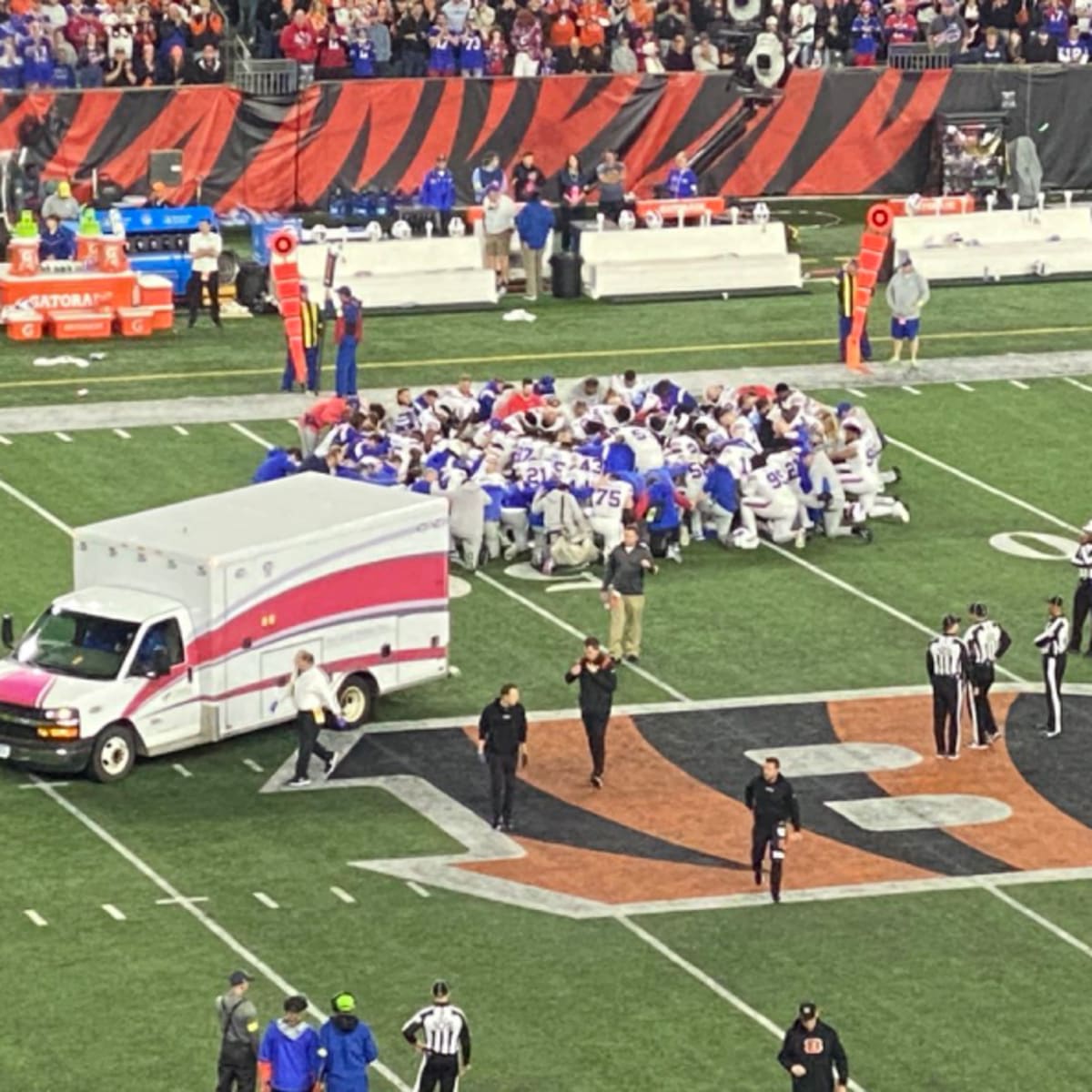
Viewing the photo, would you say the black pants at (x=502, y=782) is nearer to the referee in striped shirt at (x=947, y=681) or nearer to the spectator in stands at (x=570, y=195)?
the referee in striped shirt at (x=947, y=681)

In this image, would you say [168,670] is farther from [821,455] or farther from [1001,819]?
[821,455]

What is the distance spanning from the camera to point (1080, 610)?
32812mm

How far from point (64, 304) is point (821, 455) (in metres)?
14.2

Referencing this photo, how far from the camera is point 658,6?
61.2 m

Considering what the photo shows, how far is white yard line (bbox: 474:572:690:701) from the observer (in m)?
31.7

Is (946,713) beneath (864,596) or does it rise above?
above

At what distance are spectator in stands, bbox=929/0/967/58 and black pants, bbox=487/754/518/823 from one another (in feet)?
115

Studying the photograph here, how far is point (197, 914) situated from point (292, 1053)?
15.5 feet

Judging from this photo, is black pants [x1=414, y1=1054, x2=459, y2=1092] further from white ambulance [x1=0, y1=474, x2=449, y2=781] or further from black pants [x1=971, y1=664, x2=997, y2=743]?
black pants [x1=971, y1=664, x2=997, y2=743]

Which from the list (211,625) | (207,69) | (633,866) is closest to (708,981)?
(633,866)

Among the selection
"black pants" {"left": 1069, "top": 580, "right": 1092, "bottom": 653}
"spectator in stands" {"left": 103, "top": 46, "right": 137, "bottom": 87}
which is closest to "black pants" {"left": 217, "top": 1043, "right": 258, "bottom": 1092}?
"black pants" {"left": 1069, "top": 580, "right": 1092, "bottom": 653}

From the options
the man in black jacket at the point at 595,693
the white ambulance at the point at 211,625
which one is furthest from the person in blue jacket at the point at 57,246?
the man in black jacket at the point at 595,693

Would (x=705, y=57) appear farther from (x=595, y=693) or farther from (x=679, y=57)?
(x=595, y=693)

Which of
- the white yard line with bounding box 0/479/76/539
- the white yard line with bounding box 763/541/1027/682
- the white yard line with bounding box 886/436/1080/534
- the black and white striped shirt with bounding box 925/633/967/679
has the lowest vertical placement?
the white yard line with bounding box 763/541/1027/682
